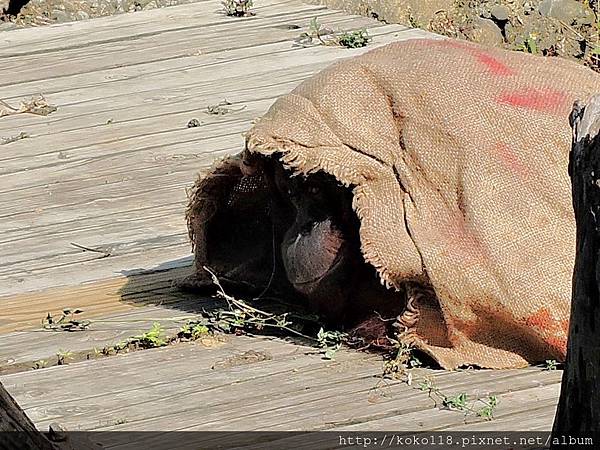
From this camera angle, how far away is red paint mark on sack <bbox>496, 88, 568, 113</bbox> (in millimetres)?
3125

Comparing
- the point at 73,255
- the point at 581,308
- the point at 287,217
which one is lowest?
the point at 73,255

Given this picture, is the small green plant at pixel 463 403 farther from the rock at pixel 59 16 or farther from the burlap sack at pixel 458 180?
the rock at pixel 59 16

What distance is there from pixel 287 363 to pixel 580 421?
1.20 meters

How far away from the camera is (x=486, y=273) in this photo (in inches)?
117

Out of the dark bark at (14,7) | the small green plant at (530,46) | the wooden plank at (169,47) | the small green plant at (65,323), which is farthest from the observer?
the small green plant at (530,46)

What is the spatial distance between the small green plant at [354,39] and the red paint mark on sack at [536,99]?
10.4 ft

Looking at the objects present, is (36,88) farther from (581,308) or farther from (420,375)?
(581,308)

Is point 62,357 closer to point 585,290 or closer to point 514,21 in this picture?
point 585,290

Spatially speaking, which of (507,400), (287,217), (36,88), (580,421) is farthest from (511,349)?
(36,88)

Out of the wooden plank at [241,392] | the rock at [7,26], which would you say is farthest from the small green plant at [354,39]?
the wooden plank at [241,392]

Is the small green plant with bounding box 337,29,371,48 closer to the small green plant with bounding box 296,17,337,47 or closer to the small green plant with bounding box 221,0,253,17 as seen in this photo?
the small green plant with bounding box 296,17,337,47

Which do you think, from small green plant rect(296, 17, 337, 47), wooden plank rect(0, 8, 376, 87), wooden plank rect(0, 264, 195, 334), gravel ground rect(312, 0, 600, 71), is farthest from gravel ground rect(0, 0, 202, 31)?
wooden plank rect(0, 264, 195, 334)

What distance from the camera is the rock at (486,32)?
7.87 metres

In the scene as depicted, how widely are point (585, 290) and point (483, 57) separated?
1.37 metres
